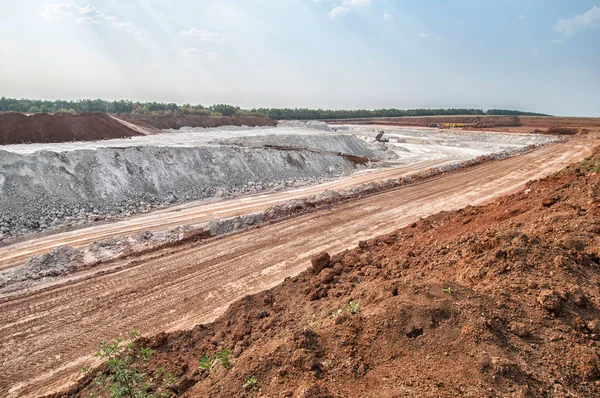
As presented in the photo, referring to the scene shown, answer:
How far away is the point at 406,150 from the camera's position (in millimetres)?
39469

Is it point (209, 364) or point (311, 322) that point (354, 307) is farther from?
point (209, 364)

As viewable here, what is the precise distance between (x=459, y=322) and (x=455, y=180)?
19.7 metres

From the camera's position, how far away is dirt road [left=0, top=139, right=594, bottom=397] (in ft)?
21.4

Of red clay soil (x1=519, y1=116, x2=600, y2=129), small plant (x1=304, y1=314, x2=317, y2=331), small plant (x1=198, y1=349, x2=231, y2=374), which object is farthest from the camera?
red clay soil (x1=519, y1=116, x2=600, y2=129)

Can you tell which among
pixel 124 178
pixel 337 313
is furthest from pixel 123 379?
pixel 124 178

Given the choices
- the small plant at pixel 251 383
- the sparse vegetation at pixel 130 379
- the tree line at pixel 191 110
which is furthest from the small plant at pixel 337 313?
the tree line at pixel 191 110

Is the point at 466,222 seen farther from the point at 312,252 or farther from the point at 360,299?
the point at 360,299

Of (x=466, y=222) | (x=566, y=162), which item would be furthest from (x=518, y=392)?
(x=566, y=162)

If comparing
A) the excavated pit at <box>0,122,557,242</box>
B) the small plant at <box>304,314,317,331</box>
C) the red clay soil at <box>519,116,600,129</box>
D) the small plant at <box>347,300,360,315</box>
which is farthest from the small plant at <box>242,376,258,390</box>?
the red clay soil at <box>519,116,600,129</box>

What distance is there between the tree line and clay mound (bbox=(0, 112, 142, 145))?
26.0 metres

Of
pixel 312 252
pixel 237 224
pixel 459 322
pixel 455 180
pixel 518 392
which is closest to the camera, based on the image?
pixel 518 392

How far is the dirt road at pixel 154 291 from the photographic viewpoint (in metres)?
6.53

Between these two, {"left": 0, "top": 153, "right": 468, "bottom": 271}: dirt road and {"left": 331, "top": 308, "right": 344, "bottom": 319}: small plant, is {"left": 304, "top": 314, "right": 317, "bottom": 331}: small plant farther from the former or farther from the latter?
{"left": 0, "top": 153, "right": 468, "bottom": 271}: dirt road

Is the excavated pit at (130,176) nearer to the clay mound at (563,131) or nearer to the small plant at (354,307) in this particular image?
the small plant at (354,307)
